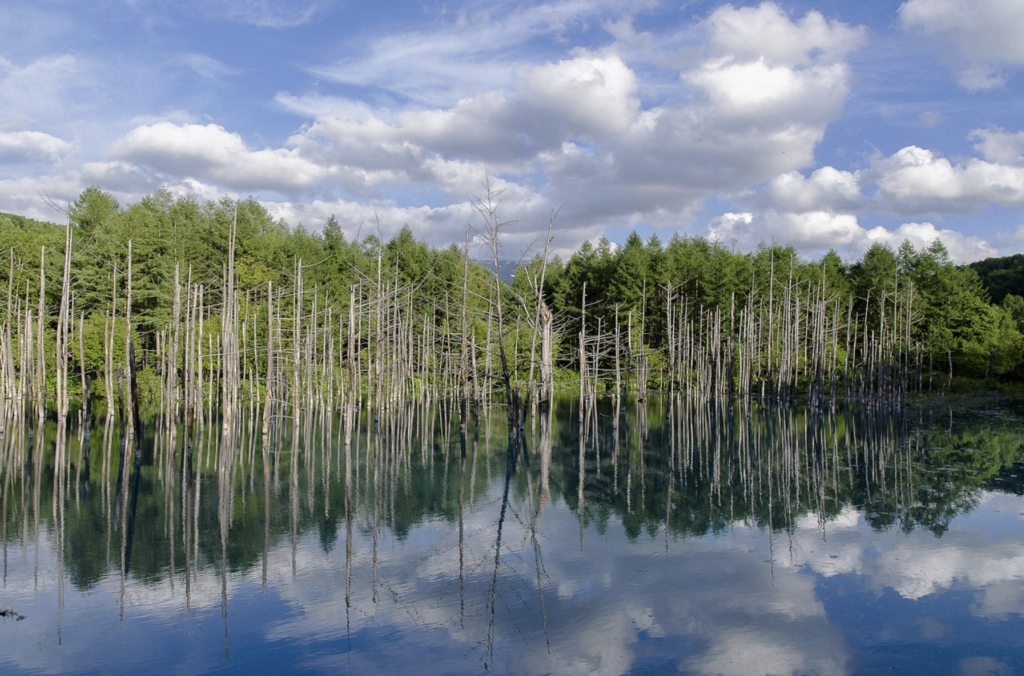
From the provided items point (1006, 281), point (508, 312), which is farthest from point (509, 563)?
point (1006, 281)

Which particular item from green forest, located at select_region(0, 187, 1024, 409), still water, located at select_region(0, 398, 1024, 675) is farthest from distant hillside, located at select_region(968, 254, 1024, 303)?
still water, located at select_region(0, 398, 1024, 675)

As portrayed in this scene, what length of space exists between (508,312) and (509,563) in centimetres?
2987

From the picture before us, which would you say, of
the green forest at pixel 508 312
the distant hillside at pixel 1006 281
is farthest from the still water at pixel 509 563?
the distant hillside at pixel 1006 281

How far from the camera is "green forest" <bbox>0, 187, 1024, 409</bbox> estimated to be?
30.4 m

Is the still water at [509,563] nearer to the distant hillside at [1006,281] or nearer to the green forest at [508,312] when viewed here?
the green forest at [508,312]

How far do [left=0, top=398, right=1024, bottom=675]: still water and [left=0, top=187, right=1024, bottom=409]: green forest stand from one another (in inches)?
435

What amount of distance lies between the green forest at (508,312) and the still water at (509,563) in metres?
11.1

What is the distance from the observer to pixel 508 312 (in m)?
39.2

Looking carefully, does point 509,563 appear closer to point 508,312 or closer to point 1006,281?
point 508,312

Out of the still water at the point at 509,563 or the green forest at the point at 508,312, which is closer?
the still water at the point at 509,563

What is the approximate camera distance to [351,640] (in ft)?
23.0

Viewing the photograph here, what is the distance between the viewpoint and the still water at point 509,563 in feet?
22.5

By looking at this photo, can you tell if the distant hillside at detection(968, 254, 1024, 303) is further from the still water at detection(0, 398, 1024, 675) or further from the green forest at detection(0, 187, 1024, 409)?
the still water at detection(0, 398, 1024, 675)

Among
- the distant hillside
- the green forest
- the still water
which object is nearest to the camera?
the still water
